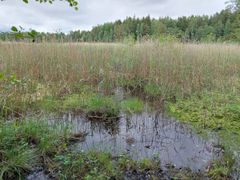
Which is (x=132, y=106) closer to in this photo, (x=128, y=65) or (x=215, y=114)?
(x=215, y=114)

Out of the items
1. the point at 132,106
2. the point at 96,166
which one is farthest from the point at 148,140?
the point at 132,106

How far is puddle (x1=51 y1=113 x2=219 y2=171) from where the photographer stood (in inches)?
79.0

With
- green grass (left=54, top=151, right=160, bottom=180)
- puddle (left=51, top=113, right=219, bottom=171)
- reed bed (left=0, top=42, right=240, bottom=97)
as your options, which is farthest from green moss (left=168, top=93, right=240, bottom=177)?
green grass (left=54, top=151, right=160, bottom=180)

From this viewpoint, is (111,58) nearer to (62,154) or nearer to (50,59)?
(50,59)

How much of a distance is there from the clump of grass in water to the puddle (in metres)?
0.23

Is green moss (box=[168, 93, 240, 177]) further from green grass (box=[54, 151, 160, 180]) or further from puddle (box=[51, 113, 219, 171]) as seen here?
green grass (box=[54, 151, 160, 180])

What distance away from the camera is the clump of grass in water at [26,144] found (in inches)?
64.5

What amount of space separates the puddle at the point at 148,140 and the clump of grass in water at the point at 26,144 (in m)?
0.23

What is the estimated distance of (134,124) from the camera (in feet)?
9.11

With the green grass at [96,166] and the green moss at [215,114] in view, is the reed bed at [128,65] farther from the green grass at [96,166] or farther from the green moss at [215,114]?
the green grass at [96,166]

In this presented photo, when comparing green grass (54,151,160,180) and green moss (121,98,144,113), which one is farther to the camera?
green moss (121,98,144,113)

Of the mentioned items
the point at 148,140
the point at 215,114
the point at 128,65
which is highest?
the point at 128,65

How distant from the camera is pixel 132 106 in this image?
10.8 feet

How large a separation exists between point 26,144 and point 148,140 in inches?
52.1
